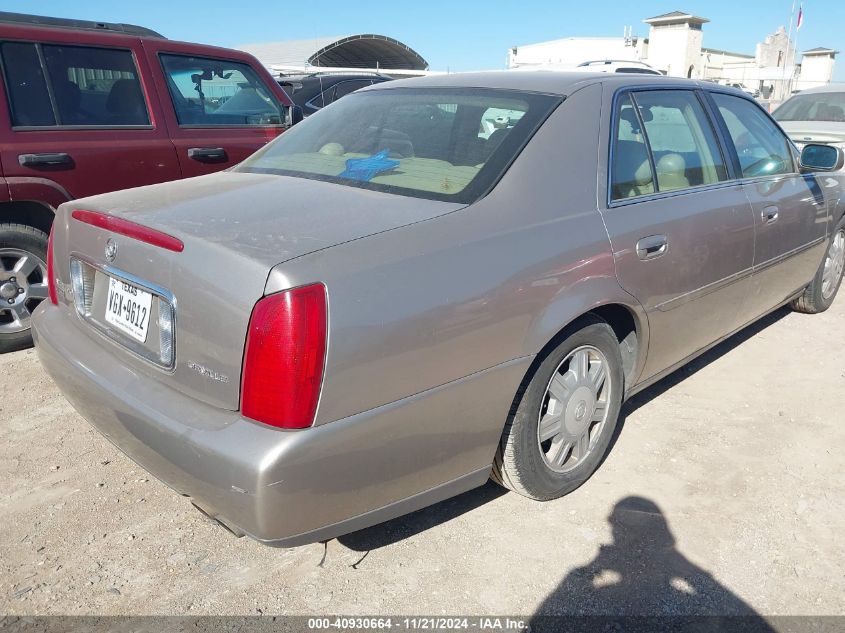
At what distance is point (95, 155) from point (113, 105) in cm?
42

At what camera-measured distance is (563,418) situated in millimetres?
2699

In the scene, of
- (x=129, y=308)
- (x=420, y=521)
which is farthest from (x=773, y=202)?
(x=129, y=308)

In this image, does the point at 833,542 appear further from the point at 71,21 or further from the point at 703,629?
the point at 71,21

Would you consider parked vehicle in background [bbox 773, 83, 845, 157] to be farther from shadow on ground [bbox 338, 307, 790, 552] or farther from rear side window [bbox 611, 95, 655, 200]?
shadow on ground [bbox 338, 307, 790, 552]

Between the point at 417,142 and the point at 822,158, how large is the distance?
280 centimetres

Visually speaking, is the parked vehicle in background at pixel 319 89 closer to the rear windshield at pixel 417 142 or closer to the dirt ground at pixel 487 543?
the rear windshield at pixel 417 142

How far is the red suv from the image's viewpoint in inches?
164

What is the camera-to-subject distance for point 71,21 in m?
4.76

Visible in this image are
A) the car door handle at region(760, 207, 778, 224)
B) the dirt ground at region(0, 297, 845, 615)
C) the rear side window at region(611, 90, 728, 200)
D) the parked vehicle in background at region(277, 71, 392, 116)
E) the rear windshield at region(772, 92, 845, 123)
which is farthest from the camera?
the parked vehicle in background at region(277, 71, 392, 116)

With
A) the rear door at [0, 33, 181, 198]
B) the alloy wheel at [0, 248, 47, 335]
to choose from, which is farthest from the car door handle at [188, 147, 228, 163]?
the alloy wheel at [0, 248, 47, 335]

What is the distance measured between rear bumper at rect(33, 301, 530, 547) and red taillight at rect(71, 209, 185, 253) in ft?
1.38

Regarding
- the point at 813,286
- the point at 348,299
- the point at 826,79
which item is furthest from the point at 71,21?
the point at 826,79

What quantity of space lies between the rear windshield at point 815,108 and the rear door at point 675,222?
20.9ft

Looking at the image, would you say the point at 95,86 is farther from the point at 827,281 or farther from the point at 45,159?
the point at 827,281
